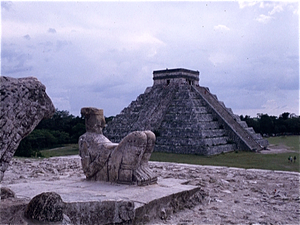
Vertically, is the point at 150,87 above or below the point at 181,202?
above

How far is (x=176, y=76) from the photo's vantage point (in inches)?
1027

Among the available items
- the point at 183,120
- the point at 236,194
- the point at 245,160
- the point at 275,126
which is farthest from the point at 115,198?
the point at 275,126

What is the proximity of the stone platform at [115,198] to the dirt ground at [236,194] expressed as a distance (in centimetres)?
23

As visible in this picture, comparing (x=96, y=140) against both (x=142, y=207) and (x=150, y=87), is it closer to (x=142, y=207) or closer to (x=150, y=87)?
(x=142, y=207)

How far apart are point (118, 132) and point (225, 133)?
7.65 m

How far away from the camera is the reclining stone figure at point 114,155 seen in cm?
630

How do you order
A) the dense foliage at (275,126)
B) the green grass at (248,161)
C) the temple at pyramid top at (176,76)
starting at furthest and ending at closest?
the dense foliage at (275,126) < the temple at pyramid top at (176,76) < the green grass at (248,161)

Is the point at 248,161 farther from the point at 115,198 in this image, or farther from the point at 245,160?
the point at 115,198

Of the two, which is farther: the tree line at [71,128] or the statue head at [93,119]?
the tree line at [71,128]

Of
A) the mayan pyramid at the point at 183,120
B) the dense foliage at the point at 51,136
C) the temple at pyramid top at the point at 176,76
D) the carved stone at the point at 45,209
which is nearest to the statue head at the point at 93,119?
the carved stone at the point at 45,209

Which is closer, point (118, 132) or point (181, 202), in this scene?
point (181, 202)

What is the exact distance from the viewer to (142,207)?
Answer: 502 cm

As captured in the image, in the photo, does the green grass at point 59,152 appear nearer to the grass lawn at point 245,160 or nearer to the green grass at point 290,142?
the grass lawn at point 245,160

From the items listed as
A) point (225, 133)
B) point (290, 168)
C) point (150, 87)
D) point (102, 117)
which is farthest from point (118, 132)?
point (102, 117)
